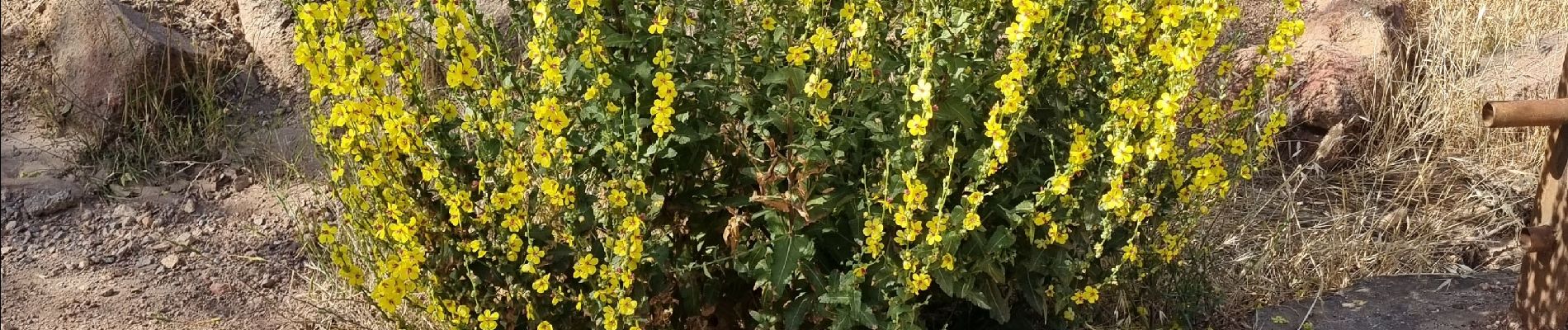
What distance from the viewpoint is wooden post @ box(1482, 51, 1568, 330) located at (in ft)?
9.28

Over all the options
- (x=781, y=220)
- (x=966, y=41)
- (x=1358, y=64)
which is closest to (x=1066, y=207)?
(x=966, y=41)

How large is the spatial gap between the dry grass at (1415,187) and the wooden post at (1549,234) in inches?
22.3

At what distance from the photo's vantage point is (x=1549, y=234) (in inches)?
118

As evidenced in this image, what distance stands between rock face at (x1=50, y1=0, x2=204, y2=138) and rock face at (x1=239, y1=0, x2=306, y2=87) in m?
0.25

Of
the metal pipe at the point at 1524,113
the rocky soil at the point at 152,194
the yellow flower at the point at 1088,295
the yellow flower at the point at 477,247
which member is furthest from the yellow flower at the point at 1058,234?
the rocky soil at the point at 152,194

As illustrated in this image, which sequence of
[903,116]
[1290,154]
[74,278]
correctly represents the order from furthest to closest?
[1290,154], [74,278], [903,116]

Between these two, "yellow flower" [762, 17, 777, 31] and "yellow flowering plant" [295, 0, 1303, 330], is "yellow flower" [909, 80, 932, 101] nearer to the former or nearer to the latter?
"yellow flowering plant" [295, 0, 1303, 330]

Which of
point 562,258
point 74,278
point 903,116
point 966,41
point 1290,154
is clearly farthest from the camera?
Result: point 1290,154

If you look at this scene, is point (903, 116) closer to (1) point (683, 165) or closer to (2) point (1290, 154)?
(1) point (683, 165)

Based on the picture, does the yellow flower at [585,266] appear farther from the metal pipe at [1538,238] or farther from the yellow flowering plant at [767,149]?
the metal pipe at [1538,238]

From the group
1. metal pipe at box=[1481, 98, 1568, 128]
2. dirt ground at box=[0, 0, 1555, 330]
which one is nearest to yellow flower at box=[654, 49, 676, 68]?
dirt ground at box=[0, 0, 1555, 330]

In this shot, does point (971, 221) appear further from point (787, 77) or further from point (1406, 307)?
point (1406, 307)

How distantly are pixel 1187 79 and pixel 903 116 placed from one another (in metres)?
0.50

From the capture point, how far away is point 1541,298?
316 cm
